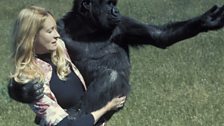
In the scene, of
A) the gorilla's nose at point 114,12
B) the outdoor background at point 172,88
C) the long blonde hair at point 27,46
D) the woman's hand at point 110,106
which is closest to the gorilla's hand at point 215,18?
the gorilla's nose at point 114,12

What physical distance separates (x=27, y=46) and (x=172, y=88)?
500 centimetres

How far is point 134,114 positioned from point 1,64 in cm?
340

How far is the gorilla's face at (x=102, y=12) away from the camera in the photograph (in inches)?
184

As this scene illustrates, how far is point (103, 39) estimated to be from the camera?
4.79 m

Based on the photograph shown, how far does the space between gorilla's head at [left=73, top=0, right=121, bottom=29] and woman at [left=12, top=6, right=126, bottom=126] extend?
51 cm

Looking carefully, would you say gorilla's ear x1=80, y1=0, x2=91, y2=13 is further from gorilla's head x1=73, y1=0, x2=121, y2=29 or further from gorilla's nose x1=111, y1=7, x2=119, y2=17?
gorilla's nose x1=111, y1=7, x2=119, y2=17

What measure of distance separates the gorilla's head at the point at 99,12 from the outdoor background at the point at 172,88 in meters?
2.99

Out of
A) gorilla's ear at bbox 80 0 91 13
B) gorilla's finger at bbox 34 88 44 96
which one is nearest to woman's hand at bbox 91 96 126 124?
gorilla's finger at bbox 34 88 44 96

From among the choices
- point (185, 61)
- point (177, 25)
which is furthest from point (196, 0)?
point (177, 25)

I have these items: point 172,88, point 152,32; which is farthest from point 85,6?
point 172,88

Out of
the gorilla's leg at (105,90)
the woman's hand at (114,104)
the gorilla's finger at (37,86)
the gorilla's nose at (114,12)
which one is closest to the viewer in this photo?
the gorilla's finger at (37,86)

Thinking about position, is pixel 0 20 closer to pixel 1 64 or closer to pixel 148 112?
pixel 1 64

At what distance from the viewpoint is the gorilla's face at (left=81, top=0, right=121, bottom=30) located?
4684 millimetres

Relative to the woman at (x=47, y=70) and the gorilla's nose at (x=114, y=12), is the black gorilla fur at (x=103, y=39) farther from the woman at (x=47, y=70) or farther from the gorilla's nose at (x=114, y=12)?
the woman at (x=47, y=70)
